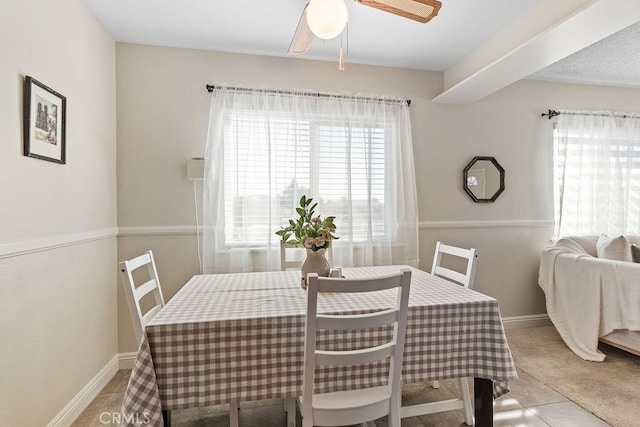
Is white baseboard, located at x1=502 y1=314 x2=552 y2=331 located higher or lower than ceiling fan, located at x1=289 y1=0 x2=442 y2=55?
lower

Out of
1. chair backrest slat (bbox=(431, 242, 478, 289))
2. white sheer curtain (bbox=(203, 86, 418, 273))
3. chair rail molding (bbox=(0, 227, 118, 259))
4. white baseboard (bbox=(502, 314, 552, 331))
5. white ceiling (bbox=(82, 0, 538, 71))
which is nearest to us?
chair rail molding (bbox=(0, 227, 118, 259))

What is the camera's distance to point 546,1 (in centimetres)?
208

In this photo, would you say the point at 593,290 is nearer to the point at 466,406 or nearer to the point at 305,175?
the point at 466,406

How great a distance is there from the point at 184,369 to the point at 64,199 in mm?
1341

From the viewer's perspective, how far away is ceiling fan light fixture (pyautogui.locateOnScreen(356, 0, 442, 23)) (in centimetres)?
157

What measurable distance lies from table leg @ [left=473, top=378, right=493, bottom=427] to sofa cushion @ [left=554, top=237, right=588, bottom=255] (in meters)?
2.18

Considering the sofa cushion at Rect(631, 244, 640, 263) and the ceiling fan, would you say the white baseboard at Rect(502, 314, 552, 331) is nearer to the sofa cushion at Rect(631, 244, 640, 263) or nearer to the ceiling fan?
the sofa cushion at Rect(631, 244, 640, 263)

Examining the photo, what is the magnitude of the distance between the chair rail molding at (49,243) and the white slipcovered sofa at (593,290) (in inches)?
148

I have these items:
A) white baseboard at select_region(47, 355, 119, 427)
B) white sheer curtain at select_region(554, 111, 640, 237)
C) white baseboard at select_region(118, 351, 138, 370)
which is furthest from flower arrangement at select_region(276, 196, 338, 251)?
white sheer curtain at select_region(554, 111, 640, 237)

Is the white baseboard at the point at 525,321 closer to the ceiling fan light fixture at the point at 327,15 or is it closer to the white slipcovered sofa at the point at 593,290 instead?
the white slipcovered sofa at the point at 593,290

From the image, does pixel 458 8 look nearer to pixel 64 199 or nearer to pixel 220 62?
pixel 220 62

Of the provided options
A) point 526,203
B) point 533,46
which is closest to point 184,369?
point 533,46

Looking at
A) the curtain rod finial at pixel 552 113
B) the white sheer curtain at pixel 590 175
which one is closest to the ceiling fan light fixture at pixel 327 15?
the curtain rod finial at pixel 552 113

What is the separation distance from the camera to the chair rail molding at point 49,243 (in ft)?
4.93
